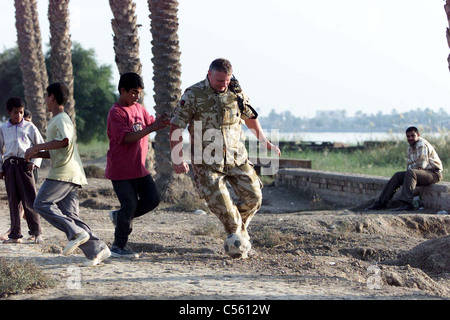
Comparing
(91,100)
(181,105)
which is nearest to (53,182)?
(181,105)

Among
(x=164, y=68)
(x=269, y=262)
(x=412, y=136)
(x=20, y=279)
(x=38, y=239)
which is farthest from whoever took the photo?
(x=164, y=68)

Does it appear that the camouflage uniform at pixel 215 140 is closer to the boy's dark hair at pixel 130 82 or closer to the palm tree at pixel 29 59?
the boy's dark hair at pixel 130 82

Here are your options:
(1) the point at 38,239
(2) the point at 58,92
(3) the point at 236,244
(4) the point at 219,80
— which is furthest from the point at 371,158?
(2) the point at 58,92

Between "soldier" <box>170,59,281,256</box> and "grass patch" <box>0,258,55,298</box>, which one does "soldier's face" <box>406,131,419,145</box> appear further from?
"grass patch" <box>0,258,55,298</box>

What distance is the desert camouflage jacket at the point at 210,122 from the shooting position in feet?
21.8

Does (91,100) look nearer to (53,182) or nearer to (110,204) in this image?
(110,204)

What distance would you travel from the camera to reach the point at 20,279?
5.48m

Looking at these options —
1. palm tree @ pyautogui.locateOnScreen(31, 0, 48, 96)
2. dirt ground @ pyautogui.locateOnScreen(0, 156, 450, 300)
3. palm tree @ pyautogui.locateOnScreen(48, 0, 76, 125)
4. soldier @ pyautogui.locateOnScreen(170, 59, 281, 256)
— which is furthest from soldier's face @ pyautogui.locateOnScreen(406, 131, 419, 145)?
palm tree @ pyautogui.locateOnScreen(31, 0, 48, 96)

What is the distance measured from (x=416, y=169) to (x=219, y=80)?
20.1 feet

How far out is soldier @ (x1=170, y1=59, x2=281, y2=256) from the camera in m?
6.64

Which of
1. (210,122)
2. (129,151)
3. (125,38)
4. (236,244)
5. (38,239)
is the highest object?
(125,38)

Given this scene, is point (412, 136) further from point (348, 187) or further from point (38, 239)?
point (38, 239)

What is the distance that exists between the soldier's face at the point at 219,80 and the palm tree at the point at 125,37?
7940 millimetres

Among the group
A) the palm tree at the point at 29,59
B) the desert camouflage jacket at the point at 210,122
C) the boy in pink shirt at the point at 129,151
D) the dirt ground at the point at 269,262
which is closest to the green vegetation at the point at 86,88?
the palm tree at the point at 29,59
